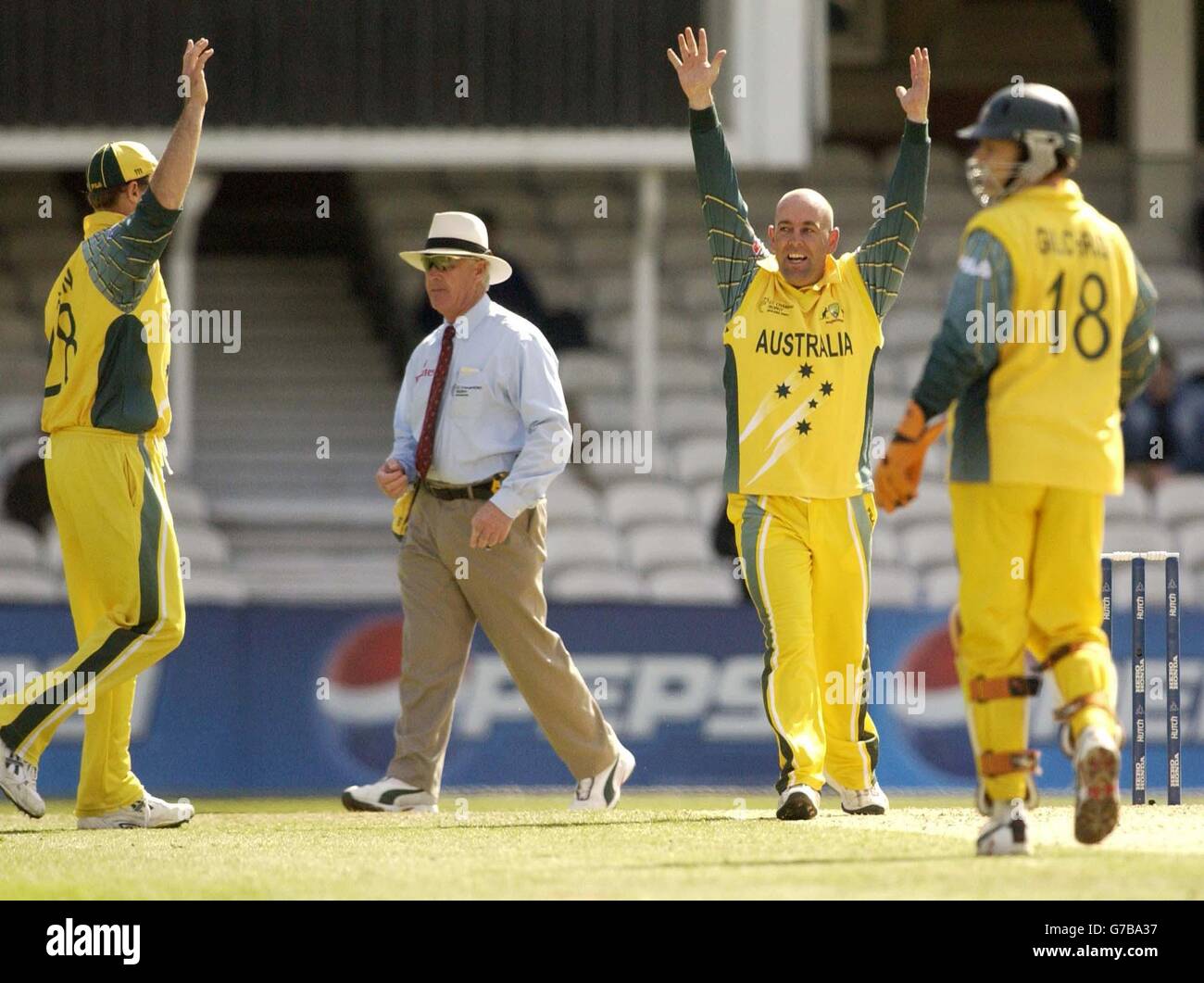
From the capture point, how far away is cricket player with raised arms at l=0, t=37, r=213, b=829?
24.4 ft

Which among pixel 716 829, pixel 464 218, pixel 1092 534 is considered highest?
pixel 464 218

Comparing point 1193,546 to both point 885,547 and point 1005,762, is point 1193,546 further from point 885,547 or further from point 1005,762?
point 1005,762

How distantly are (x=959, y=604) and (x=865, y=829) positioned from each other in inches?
44.3

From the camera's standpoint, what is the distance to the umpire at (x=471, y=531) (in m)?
8.19

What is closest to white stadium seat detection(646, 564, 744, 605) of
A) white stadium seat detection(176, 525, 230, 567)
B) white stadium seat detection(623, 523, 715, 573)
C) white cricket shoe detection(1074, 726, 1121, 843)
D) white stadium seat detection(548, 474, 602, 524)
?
white stadium seat detection(623, 523, 715, 573)

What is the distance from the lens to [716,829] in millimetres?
7438

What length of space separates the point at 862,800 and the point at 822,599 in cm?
71

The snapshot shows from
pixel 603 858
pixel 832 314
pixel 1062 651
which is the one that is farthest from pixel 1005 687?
pixel 832 314

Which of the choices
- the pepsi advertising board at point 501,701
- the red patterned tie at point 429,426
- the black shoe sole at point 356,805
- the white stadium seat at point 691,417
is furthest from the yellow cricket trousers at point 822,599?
the white stadium seat at point 691,417

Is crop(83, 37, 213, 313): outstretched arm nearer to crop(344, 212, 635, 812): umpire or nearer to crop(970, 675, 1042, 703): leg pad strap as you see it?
crop(344, 212, 635, 812): umpire

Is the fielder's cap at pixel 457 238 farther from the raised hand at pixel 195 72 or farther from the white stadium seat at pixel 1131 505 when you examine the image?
the white stadium seat at pixel 1131 505

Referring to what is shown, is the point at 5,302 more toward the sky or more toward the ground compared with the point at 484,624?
more toward the sky

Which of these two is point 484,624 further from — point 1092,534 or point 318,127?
point 318,127

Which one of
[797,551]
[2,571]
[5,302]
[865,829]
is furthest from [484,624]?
[5,302]
